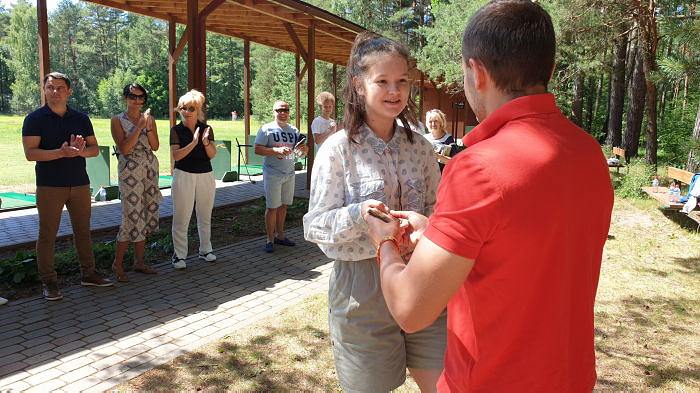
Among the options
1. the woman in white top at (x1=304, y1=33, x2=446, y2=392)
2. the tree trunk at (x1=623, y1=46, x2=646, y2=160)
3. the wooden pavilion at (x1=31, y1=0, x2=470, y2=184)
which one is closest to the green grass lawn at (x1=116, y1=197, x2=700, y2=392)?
the woman in white top at (x1=304, y1=33, x2=446, y2=392)

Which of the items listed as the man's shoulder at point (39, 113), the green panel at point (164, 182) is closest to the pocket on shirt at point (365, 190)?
the man's shoulder at point (39, 113)

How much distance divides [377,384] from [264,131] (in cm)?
465

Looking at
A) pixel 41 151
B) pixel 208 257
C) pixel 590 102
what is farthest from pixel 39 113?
pixel 590 102

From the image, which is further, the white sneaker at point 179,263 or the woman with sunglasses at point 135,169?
the white sneaker at point 179,263

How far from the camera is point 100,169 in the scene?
9.33 meters

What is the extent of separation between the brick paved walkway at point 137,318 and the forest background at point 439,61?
2147mm

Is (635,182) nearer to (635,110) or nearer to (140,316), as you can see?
(635,110)

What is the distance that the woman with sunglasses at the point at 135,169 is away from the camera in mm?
5121

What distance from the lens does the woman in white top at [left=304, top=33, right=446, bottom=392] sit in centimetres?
194

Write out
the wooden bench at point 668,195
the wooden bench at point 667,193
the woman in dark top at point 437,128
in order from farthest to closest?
the wooden bench at point 667,193, the wooden bench at point 668,195, the woman in dark top at point 437,128

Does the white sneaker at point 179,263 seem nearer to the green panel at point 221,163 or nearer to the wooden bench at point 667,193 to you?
the green panel at point 221,163

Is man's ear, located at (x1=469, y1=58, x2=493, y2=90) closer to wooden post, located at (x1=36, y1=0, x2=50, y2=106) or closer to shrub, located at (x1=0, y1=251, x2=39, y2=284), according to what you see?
shrub, located at (x1=0, y1=251, x2=39, y2=284)

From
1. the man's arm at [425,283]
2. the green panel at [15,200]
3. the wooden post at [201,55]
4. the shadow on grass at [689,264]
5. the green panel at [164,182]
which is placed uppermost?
the wooden post at [201,55]

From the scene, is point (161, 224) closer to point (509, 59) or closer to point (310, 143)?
point (310, 143)
